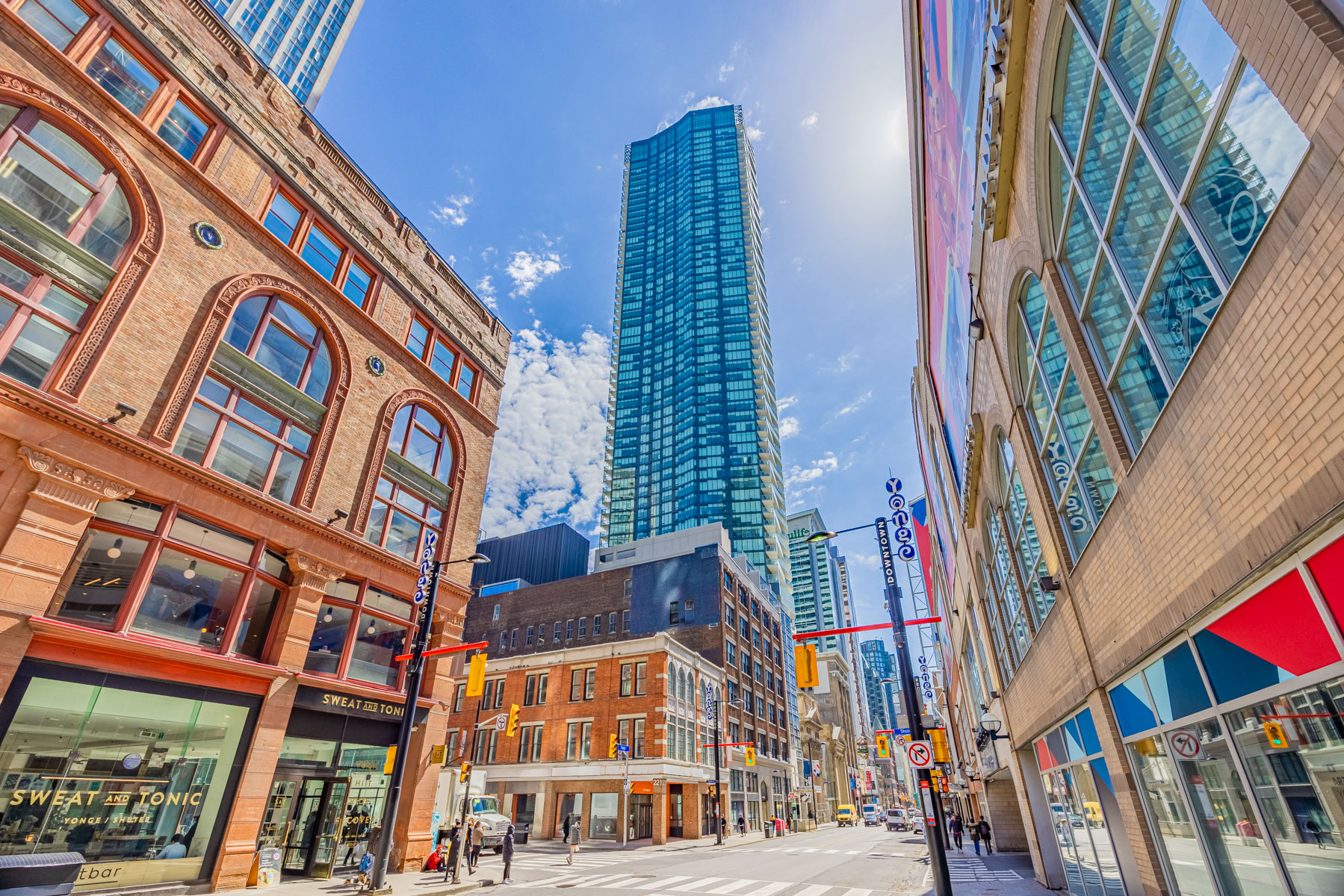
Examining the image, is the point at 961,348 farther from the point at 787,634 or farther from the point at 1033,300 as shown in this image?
the point at 787,634

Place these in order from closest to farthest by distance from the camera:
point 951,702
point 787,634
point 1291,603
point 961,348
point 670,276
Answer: point 1291,603 < point 961,348 < point 951,702 < point 787,634 < point 670,276

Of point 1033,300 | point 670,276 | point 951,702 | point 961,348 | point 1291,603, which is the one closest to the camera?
point 1291,603

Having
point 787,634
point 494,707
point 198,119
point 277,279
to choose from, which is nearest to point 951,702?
point 787,634

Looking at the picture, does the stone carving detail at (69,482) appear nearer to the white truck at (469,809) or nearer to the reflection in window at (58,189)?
the reflection in window at (58,189)

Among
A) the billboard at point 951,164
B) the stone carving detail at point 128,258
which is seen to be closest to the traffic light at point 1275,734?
the billboard at point 951,164

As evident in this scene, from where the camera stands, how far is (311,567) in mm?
17672

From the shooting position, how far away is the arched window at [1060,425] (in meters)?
8.59

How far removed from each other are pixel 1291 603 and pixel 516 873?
2272cm

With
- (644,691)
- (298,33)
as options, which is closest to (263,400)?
(644,691)

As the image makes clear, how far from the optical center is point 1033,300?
9.98m

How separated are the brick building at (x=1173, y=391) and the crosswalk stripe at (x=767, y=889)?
24.3ft

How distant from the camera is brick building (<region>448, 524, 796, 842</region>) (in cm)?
4078

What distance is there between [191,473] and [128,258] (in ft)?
17.9

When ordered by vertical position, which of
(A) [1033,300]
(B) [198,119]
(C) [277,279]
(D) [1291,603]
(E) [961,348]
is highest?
(B) [198,119]
